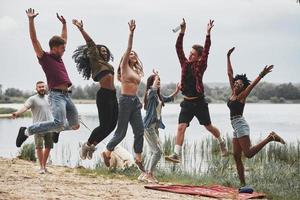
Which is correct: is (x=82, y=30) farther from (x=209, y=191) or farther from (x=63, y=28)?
(x=209, y=191)

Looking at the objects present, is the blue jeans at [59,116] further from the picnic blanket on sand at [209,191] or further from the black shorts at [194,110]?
the black shorts at [194,110]

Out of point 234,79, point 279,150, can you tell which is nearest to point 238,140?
point 234,79

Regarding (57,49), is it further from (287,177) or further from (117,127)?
(287,177)

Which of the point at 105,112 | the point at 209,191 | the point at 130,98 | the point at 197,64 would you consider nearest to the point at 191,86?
the point at 197,64

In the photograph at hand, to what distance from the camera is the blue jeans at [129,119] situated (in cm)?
1009

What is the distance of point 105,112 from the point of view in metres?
10.4

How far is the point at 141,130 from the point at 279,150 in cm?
804

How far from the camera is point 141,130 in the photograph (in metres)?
10.2

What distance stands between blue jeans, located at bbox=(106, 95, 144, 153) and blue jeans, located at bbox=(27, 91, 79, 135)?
647mm

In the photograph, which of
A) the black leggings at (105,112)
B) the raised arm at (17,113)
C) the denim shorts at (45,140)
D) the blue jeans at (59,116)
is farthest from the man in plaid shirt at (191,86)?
the raised arm at (17,113)

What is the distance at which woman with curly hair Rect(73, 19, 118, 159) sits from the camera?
10.3 meters

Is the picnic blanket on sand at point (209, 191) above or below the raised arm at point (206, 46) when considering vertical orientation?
below

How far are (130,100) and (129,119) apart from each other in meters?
0.31

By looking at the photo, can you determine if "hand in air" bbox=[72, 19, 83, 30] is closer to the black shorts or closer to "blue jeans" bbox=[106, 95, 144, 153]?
"blue jeans" bbox=[106, 95, 144, 153]
